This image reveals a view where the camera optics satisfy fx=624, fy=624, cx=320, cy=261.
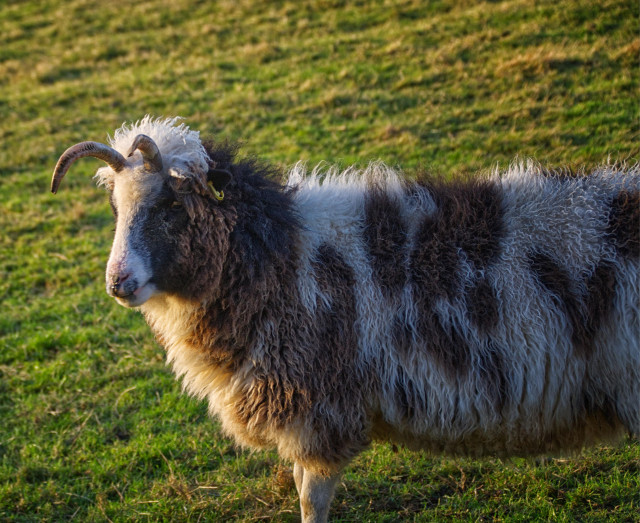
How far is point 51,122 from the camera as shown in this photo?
12938 millimetres

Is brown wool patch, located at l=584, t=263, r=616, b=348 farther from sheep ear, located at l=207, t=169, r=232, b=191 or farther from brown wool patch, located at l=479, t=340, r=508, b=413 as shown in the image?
sheep ear, located at l=207, t=169, r=232, b=191

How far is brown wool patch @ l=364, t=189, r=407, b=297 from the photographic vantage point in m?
3.86

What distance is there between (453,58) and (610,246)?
8322 mm

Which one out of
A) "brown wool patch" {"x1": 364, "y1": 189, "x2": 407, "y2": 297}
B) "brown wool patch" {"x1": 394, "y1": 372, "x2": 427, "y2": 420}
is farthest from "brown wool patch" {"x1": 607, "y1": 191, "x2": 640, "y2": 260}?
"brown wool patch" {"x1": 394, "y1": 372, "x2": 427, "y2": 420}

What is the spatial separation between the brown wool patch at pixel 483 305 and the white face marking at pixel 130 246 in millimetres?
1917

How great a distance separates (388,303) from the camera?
3828 millimetres

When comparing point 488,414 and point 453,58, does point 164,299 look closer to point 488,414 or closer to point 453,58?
point 488,414

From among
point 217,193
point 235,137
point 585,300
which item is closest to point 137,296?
point 217,193

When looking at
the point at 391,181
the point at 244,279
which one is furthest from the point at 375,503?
the point at 391,181

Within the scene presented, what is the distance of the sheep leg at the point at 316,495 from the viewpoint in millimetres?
4047

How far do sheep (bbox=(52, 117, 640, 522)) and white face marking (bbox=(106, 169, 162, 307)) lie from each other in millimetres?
11

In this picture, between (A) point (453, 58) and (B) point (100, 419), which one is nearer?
(B) point (100, 419)

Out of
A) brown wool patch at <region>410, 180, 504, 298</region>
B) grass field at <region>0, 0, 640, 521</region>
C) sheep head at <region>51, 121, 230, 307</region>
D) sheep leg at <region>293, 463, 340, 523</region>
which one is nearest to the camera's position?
sheep head at <region>51, 121, 230, 307</region>

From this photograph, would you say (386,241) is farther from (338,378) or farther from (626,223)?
(626,223)
